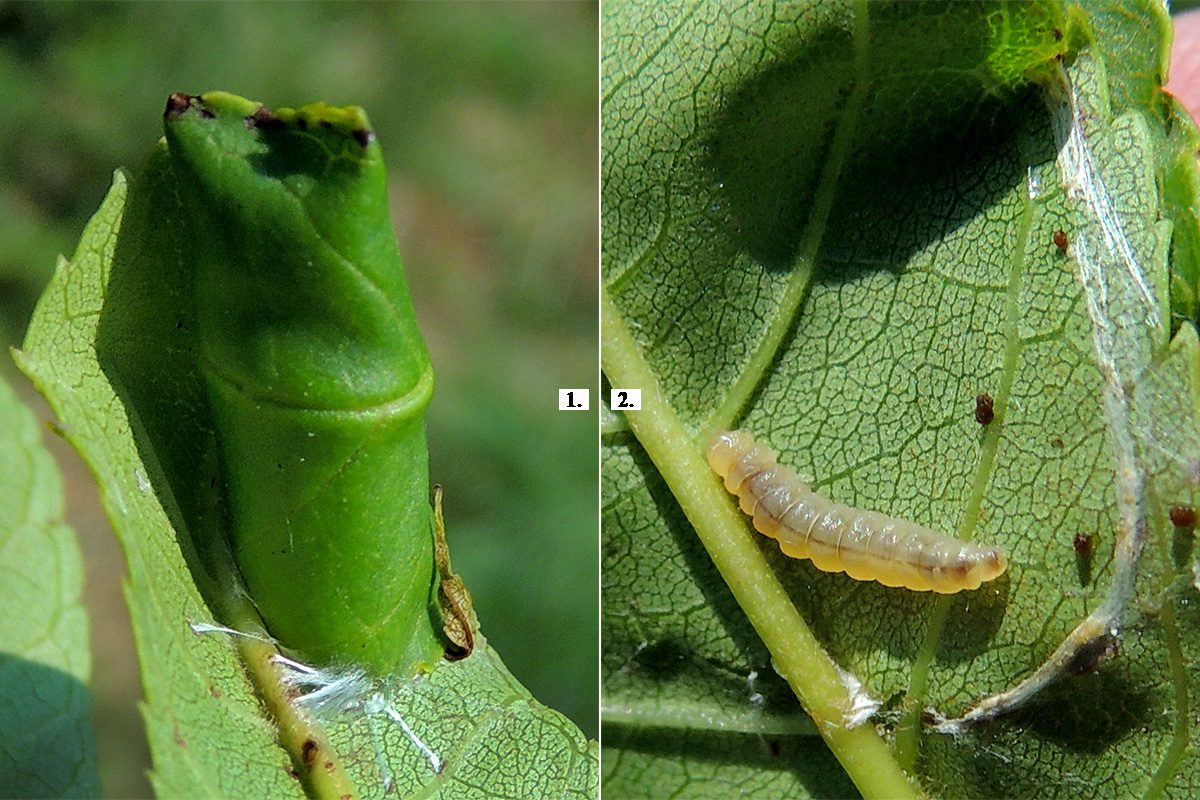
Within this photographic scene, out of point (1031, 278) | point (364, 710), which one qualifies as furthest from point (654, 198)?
point (364, 710)

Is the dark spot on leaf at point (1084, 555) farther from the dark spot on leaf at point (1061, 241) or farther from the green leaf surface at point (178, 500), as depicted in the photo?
the green leaf surface at point (178, 500)

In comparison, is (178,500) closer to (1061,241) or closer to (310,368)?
(310,368)

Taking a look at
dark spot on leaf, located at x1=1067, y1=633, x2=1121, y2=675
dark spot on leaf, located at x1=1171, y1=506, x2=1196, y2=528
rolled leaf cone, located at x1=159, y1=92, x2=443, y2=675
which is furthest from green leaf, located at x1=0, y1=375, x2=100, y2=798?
dark spot on leaf, located at x1=1171, y1=506, x2=1196, y2=528

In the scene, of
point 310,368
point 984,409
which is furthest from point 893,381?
point 310,368

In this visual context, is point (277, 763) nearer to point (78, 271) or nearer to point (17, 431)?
point (17, 431)

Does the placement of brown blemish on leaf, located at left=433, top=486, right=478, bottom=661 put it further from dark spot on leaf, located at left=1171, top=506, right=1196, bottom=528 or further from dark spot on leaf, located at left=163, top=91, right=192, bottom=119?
dark spot on leaf, located at left=1171, top=506, right=1196, bottom=528

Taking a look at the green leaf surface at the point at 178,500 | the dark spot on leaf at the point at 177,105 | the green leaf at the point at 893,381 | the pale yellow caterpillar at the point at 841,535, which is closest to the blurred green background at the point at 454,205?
the green leaf at the point at 893,381
